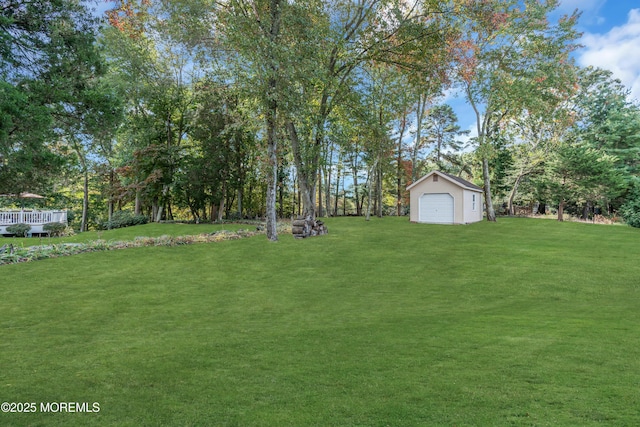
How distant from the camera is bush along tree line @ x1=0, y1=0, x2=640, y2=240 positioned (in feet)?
29.0

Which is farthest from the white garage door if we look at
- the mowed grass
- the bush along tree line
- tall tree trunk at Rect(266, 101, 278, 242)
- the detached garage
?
tall tree trunk at Rect(266, 101, 278, 242)

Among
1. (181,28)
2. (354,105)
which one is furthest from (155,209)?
(354,105)

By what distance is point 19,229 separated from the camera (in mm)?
21516

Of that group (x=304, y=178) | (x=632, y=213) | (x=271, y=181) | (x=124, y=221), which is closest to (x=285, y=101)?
(x=271, y=181)

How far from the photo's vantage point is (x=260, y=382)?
12.1ft

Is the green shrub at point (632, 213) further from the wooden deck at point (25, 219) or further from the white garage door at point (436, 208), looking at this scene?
the wooden deck at point (25, 219)

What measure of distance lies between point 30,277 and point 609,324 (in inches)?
505

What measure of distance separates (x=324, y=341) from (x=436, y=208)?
20.3 meters

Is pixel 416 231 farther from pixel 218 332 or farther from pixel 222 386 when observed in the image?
pixel 222 386

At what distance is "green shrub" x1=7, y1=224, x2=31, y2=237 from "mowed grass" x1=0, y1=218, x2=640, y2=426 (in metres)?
14.6

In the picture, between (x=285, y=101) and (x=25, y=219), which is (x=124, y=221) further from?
(x=285, y=101)

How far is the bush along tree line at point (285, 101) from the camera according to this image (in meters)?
8.85

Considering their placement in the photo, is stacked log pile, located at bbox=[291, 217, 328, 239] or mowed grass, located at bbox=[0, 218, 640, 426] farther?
stacked log pile, located at bbox=[291, 217, 328, 239]

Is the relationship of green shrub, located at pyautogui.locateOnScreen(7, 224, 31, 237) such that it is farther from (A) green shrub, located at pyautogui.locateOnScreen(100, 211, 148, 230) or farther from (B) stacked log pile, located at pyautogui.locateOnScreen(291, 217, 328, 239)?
(B) stacked log pile, located at pyautogui.locateOnScreen(291, 217, 328, 239)
